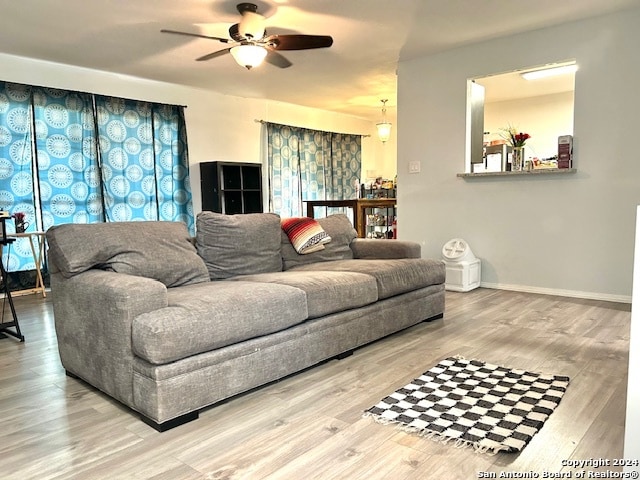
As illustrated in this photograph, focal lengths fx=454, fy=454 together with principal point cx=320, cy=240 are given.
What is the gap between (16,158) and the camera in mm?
4555

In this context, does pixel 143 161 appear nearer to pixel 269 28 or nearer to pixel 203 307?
pixel 269 28

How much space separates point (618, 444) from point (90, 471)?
189 centimetres

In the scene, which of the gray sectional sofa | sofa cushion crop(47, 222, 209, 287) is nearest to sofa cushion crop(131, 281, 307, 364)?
the gray sectional sofa

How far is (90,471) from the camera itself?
157cm

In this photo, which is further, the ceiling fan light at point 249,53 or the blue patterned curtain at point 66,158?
the blue patterned curtain at point 66,158

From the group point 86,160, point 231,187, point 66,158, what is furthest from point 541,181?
point 66,158

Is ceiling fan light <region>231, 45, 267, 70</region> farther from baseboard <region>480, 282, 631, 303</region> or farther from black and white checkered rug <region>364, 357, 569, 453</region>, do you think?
baseboard <region>480, 282, 631, 303</region>

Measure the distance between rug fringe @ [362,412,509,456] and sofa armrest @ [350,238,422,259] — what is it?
174 centimetres

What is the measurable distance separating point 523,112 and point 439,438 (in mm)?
6434

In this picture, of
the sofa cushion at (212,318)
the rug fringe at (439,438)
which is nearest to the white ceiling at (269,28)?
the sofa cushion at (212,318)

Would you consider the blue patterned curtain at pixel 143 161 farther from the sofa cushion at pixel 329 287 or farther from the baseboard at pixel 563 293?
the baseboard at pixel 563 293

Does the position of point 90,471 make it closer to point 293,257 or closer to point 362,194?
point 293,257

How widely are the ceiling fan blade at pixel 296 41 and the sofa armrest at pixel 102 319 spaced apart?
2.16m

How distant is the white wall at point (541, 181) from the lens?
12.6ft
